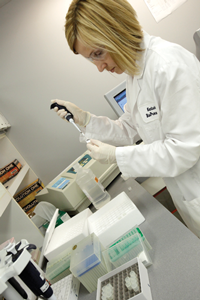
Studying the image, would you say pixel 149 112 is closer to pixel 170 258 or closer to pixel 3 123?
pixel 170 258

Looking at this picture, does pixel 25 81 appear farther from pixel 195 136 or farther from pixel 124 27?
pixel 195 136

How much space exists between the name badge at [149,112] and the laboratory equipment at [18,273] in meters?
0.66

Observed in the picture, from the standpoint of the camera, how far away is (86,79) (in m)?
2.21

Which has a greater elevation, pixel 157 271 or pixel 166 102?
pixel 166 102

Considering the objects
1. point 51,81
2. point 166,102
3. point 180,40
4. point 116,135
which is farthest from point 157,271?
point 180,40

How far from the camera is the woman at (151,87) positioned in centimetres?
74

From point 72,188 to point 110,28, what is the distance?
0.93 meters

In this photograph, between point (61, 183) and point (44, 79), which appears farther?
point (44, 79)

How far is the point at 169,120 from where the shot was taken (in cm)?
78

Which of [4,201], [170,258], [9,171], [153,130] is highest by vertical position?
[9,171]

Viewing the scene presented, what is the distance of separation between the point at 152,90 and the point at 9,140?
5.51 ft

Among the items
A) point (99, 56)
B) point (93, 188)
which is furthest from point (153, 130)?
point (93, 188)

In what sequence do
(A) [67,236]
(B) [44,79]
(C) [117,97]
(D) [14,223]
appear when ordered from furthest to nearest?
1. (B) [44,79]
2. (C) [117,97]
3. (D) [14,223]
4. (A) [67,236]

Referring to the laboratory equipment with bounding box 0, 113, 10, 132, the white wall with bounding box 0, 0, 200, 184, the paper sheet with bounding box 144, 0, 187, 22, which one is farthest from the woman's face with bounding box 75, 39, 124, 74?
the paper sheet with bounding box 144, 0, 187, 22
